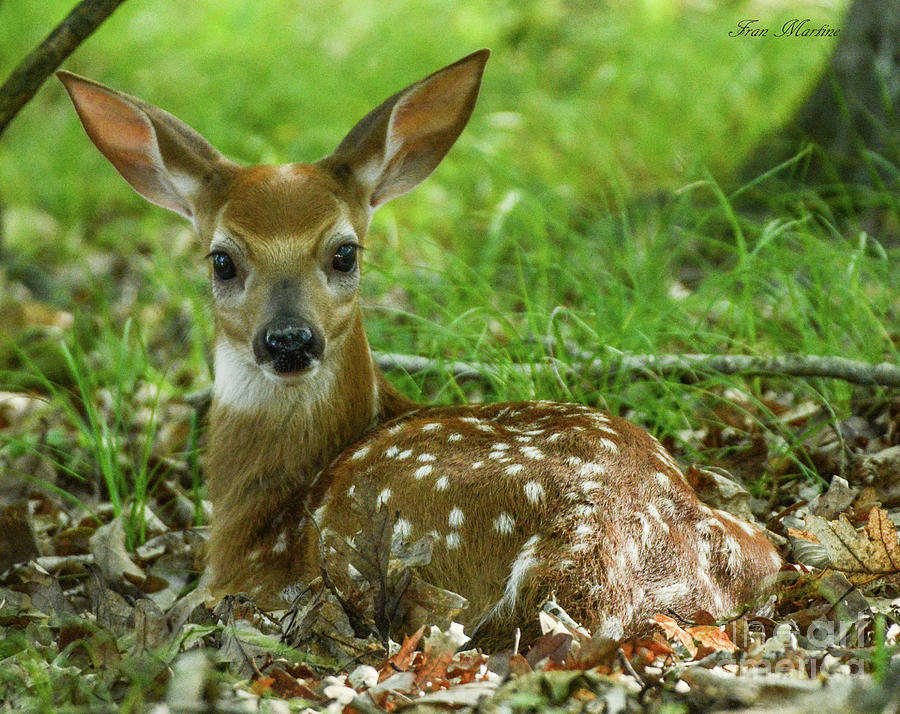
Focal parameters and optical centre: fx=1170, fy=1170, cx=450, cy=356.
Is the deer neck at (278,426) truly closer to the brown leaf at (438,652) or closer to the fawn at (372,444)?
the fawn at (372,444)

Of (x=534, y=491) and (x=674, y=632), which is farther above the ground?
(x=534, y=491)

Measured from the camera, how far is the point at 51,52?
11.6 ft

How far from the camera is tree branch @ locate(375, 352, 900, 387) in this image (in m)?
3.61

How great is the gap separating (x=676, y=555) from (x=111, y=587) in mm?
1711

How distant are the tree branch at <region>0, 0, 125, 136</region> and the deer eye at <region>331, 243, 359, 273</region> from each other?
97cm

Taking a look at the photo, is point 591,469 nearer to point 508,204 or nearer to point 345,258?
point 345,258

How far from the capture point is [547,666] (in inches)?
94.3

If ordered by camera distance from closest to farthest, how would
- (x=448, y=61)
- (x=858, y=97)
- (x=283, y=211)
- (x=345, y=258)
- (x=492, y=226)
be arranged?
1. (x=283, y=211)
2. (x=345, y=258)
3. (x=492, y=226)
4. (x=858, y=97)
5. (x=448, y=61)

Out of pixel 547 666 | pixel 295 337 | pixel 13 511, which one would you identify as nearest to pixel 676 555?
pixel 547 666

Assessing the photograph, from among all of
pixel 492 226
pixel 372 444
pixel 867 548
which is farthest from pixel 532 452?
pixel 492 226

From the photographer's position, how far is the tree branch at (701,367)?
11.8ft

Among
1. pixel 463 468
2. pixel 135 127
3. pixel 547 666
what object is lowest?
pixel 547 666

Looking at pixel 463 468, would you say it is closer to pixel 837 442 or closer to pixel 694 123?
pixel 837 442

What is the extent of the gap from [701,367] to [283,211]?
1.43m
